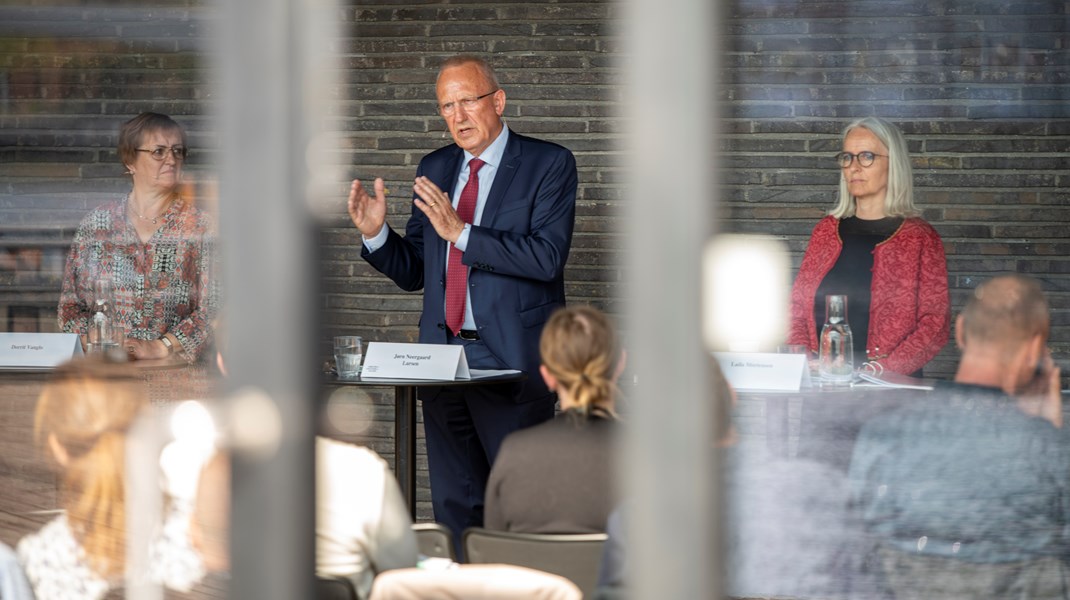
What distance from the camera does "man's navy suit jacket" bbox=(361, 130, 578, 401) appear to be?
11.8ft

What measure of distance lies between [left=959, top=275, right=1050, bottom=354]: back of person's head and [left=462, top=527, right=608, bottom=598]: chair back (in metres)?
1.07

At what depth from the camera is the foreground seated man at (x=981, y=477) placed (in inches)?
103

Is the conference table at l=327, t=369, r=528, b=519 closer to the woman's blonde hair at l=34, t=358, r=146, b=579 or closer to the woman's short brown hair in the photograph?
the woman's blonde hair at l=34, t=358, r=146, b=579

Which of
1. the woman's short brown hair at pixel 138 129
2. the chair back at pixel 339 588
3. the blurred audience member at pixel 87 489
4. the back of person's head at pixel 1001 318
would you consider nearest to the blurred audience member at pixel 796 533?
the back of person's head at pixel 1001 318

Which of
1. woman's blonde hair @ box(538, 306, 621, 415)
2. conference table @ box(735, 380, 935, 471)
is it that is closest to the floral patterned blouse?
woman's blonde hair @ box(538, 306, 621, 415)

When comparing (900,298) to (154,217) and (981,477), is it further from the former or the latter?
(154,217)

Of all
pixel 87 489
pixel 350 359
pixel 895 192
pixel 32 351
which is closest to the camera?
pixel 87 489

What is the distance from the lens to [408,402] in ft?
11.6

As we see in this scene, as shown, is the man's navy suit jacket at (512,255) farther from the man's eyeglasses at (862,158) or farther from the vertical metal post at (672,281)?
the vertical metal post at (672,281)

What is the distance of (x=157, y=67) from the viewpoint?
4246 millimetres

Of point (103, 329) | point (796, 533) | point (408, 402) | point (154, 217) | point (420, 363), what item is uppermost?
point (154, 217)

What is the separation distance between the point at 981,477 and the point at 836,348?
62 centimetres

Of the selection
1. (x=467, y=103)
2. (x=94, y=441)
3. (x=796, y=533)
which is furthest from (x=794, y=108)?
(x=94, y=441)

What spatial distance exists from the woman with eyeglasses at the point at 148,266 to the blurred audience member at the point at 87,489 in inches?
6.7
